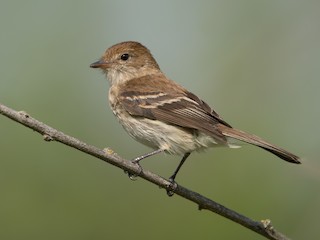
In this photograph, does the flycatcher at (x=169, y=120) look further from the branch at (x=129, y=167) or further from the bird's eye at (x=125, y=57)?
the branch at (x=129, y=167)

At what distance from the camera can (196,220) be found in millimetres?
6387

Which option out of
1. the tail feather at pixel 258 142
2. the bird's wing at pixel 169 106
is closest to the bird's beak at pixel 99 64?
the bird's wing at pixel 169 106

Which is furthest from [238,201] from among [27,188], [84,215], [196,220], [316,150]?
[27,188]

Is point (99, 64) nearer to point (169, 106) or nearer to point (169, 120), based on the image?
point (169, 106)

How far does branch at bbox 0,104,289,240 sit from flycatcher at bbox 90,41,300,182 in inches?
24.1

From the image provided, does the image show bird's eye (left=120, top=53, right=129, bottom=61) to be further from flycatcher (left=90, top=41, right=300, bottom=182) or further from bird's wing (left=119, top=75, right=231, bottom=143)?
bird's wing (left=119, top=75, right=231, bottom=143)

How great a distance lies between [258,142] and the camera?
5.42 meters

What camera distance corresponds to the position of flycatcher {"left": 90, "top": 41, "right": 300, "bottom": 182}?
5.69 metres

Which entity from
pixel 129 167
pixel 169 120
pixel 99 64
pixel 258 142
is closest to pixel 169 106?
pixel 169 120

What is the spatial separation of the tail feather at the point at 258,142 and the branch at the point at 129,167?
79 centimetres

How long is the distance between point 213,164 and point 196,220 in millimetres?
659

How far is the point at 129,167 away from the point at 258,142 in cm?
144

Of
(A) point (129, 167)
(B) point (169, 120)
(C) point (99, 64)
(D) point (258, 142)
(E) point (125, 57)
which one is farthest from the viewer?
(E) point (125, 57)

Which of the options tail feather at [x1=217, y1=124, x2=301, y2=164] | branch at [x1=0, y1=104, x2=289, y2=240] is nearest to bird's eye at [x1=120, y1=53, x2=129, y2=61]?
tail feather at [x1=217, y1=124, x2=301, y2=164]
